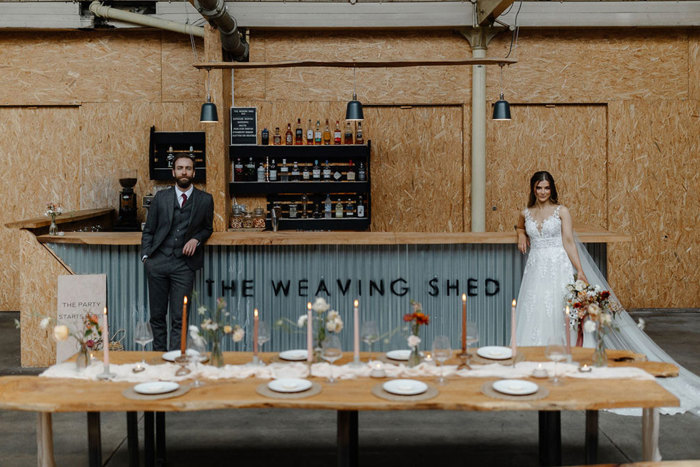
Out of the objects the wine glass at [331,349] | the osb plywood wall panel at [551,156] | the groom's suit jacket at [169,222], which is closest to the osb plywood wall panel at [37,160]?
the groom's suit jacket at [169,222]

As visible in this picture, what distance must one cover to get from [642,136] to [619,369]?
5784 mm

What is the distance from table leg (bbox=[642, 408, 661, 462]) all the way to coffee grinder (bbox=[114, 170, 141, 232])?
6240mm

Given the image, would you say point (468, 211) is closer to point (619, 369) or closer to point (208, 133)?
point (208, 133)

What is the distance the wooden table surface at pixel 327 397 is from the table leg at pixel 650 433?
30 cm

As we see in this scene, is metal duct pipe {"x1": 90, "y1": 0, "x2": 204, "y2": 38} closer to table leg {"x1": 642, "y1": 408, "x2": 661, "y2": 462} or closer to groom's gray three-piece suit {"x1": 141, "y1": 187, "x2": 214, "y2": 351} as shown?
groom's gray three-piece suit {"x1": 141, "y1": 187, "x2": 214, "y2": 351}

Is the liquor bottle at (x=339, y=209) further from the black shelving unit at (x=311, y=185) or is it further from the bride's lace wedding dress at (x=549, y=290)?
the bride's lace wedding dress at (x=549, y=290)

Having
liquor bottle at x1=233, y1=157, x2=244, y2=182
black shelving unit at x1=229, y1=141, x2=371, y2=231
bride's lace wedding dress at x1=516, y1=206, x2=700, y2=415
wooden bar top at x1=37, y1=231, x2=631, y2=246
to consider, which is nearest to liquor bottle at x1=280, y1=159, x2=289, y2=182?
black shelving unit at x1=229, y1=141, x2=371, y2=231

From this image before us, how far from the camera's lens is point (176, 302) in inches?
216

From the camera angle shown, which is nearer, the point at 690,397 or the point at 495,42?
the point at 690,397

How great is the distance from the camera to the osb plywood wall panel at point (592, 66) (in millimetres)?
8312

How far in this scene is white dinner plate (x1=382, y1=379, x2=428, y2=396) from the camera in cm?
297

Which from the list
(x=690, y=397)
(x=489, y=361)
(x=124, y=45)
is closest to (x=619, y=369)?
(x=489, y=361)

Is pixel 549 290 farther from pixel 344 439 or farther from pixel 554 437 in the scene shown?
pixel 344 439

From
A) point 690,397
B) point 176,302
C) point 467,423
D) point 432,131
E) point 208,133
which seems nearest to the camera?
point 467,423
